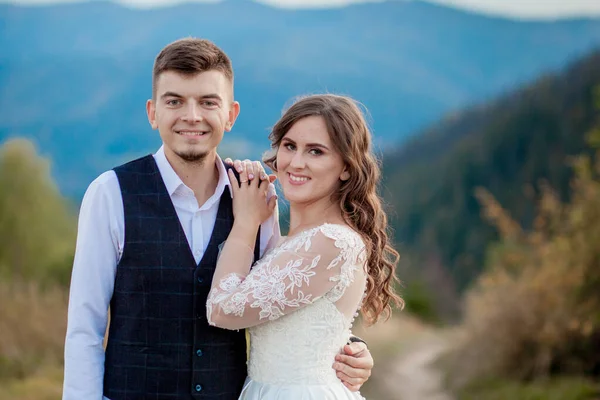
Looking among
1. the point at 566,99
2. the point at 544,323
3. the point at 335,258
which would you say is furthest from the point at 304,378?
the point at 566,99

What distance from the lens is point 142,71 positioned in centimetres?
6962

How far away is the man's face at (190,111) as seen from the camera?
2523 millimetres

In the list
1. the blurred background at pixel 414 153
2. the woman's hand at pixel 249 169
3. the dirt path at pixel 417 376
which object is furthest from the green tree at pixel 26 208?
the woman's hand at pixel 249 169

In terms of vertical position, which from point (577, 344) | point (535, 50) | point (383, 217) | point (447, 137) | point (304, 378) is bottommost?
point (304, 378)

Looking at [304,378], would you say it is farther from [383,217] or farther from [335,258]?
[383,217]

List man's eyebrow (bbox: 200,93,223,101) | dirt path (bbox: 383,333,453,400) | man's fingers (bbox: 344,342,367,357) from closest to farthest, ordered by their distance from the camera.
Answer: man's eyebrow (bbox: 200,93,223,101) < man's fingers (bbox: 344,342,367,357) < dirt path (bbox: 383,333,453,400)

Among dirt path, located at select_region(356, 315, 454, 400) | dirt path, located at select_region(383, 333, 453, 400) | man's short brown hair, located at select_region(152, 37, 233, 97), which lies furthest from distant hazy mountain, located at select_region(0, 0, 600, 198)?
man's short brown hair, located at select_region(152, 37, 233, 97)

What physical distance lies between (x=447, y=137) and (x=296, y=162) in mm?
50855

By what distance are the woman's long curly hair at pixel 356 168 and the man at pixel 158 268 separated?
280 millimetres

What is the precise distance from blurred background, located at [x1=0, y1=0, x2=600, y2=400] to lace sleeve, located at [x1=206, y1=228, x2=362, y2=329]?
476 millimetres

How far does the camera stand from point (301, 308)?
8.63 ft

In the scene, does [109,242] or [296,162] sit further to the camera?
[296,162]

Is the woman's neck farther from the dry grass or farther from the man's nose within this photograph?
the dry grass

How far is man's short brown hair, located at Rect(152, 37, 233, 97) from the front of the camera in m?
2.51
